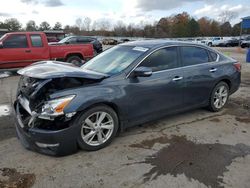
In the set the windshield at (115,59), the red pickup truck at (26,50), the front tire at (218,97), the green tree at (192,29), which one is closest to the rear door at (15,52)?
the red pickup truck at (26,50)

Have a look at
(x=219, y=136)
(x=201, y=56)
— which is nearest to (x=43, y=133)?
(x=219, y=136)

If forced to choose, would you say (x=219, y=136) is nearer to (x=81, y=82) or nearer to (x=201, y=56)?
(x=201, y=56)

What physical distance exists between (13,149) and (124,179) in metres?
1.84

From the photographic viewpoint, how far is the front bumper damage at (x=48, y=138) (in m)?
3.46

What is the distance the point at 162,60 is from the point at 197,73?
2.85 ft

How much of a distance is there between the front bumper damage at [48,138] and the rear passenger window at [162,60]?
5.43 ft

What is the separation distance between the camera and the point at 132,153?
3.88 meters

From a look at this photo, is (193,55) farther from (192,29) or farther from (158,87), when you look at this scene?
(192,29)

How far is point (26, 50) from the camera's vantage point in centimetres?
1105

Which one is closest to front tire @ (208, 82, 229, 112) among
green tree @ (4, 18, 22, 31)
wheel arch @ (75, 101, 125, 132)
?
wheel arch @ (75, 101, 125, 132)

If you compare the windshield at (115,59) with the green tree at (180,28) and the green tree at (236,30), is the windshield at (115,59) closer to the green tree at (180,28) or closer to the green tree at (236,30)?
the green tree at (180,28)

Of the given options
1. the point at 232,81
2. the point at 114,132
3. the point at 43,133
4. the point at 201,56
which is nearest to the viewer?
the point at 43,133

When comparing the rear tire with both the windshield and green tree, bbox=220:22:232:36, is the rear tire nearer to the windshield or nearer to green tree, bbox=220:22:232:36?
the windshield

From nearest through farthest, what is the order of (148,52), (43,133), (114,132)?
(43,133), (114,132), (148,52)
